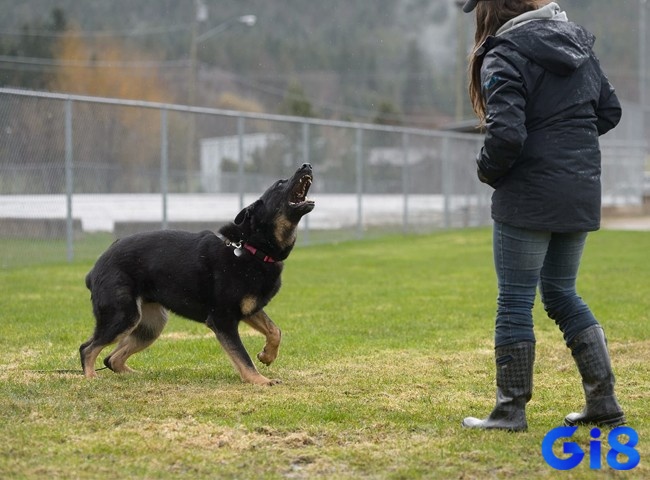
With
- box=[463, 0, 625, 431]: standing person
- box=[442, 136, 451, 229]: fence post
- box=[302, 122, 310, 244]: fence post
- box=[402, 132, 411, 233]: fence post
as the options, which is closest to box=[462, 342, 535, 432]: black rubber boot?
box=[463, 0, 625, 431]: standing person

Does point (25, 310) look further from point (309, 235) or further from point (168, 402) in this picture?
point (309, 235)

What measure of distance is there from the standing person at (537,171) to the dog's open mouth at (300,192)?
1.69 metres

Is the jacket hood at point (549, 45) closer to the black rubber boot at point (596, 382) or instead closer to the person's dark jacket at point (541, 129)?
the person's dark jacket at point (541, 129)

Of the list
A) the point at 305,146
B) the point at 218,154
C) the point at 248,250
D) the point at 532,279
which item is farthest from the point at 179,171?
the point at 532,279

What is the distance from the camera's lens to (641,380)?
620 centimetres

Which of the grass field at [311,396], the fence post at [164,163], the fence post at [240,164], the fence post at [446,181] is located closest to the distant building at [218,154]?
the fence post at [240,164]

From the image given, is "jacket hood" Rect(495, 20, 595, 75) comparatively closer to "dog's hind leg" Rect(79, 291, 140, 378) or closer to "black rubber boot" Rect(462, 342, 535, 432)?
"black rubber boot" Rect(462, 342, 535, 432)

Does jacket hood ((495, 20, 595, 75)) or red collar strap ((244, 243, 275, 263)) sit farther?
red collar strap ((244, 243, 275, 263))

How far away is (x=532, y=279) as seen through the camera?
4777mm

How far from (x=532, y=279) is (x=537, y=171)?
52 centimetres

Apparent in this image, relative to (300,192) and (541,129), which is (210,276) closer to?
Answer: (300,192)

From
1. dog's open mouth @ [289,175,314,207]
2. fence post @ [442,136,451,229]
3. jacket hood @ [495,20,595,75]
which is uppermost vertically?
jacket hood @ [495,20,595,75]

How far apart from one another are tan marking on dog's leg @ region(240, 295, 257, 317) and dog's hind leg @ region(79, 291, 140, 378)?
2.29 ft

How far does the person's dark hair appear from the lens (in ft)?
15.7
